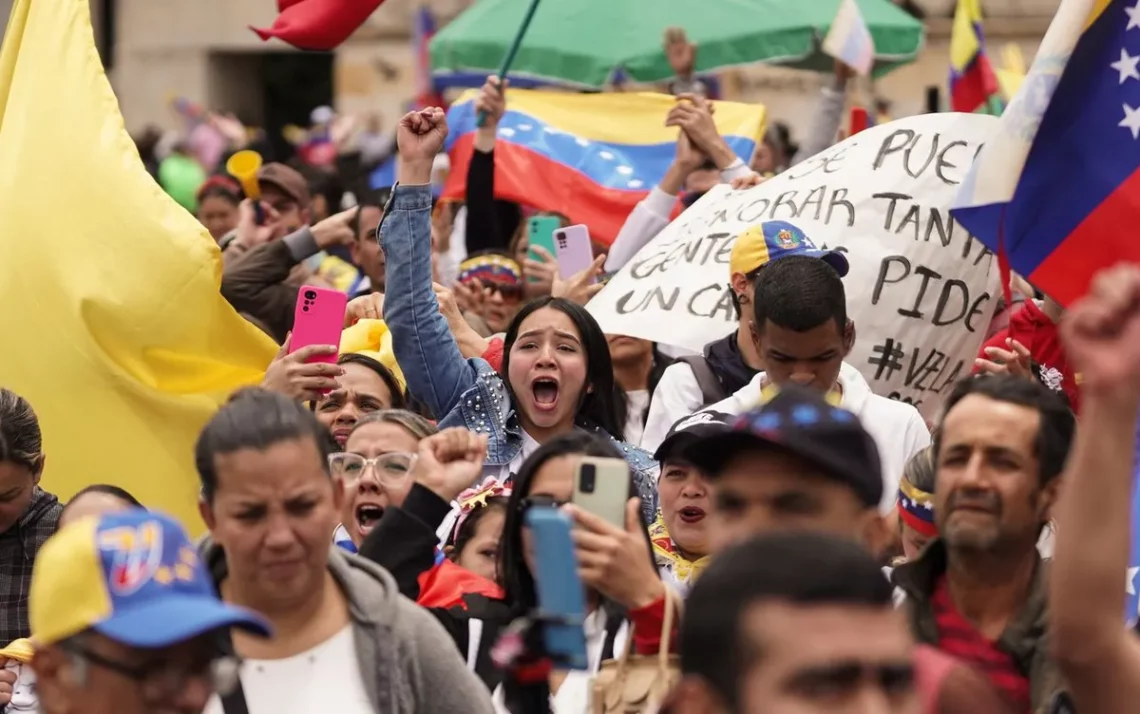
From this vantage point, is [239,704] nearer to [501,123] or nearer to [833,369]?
[833,369]

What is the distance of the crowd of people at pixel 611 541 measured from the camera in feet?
10.1

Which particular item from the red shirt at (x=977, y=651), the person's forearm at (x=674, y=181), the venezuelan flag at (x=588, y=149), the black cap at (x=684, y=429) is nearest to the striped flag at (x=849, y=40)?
the venezuelan flag at (x=588, y=149)

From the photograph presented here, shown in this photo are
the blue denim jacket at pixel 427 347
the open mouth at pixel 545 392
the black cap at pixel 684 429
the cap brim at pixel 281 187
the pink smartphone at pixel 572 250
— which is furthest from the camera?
the cap brim at pixel 281 187

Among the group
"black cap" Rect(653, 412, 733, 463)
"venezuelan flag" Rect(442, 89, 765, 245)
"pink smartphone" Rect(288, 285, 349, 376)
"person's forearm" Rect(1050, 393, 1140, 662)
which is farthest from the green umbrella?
"person's forearm" Rect(1050, 393, 1140, 662)

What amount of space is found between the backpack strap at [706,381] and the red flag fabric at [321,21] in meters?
2.37

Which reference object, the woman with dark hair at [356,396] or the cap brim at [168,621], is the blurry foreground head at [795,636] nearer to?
the cap brim at [168,621]

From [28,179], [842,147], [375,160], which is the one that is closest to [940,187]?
[842,147]

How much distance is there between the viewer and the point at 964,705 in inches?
127

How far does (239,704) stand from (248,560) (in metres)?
0.25

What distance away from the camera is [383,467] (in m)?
5.53

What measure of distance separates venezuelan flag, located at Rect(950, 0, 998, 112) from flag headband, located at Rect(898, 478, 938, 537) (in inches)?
230

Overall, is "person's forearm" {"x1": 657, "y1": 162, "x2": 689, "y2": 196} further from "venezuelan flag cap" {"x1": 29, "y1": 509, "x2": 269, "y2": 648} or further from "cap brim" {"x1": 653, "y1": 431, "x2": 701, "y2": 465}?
"venezuelan flag cap" {"x1": 29, "y1": 509, "x2": 269, "y2": 648}

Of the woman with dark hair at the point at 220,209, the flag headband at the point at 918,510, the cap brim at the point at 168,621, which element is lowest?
the woman with dark hair at the point at 220,209

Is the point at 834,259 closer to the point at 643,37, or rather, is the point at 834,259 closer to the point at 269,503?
the point at 269,503
